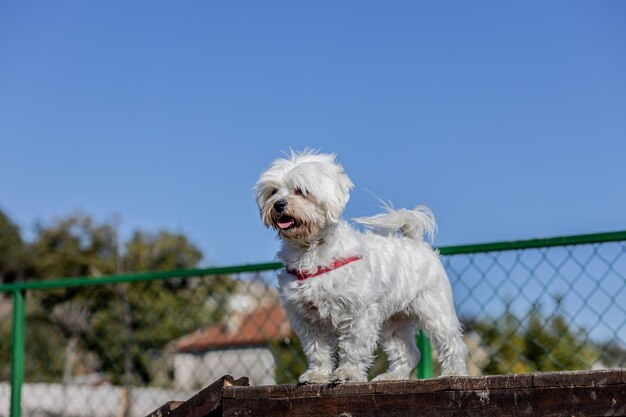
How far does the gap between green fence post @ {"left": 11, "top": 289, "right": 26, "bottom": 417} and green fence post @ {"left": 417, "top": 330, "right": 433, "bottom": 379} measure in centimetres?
300

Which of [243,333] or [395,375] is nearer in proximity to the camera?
[395,375]

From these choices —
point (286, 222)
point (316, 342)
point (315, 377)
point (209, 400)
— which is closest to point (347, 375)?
point (315, 377)

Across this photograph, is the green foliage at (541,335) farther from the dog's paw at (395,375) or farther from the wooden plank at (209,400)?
the wooden plank at (209,400)

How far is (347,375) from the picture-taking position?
391 centimetres

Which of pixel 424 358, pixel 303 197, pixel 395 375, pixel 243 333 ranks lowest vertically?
pixel 395 375

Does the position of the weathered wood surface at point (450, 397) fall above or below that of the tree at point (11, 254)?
below

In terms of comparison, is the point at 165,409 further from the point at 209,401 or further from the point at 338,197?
the point at 338,197

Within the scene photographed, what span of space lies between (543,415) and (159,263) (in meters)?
26.8

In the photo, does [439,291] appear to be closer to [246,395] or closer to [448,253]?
[448,253]

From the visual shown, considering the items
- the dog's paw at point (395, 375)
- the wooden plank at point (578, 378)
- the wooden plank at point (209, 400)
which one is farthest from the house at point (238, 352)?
the wooden plank at point (578, 378)

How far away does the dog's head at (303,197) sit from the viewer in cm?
412

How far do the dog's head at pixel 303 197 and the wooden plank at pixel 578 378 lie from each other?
1.39 m

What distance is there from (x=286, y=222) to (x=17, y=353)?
3.21 metres

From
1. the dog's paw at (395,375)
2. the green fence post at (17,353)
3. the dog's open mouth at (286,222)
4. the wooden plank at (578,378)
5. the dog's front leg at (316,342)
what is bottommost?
the wooden plank at (578,378)
